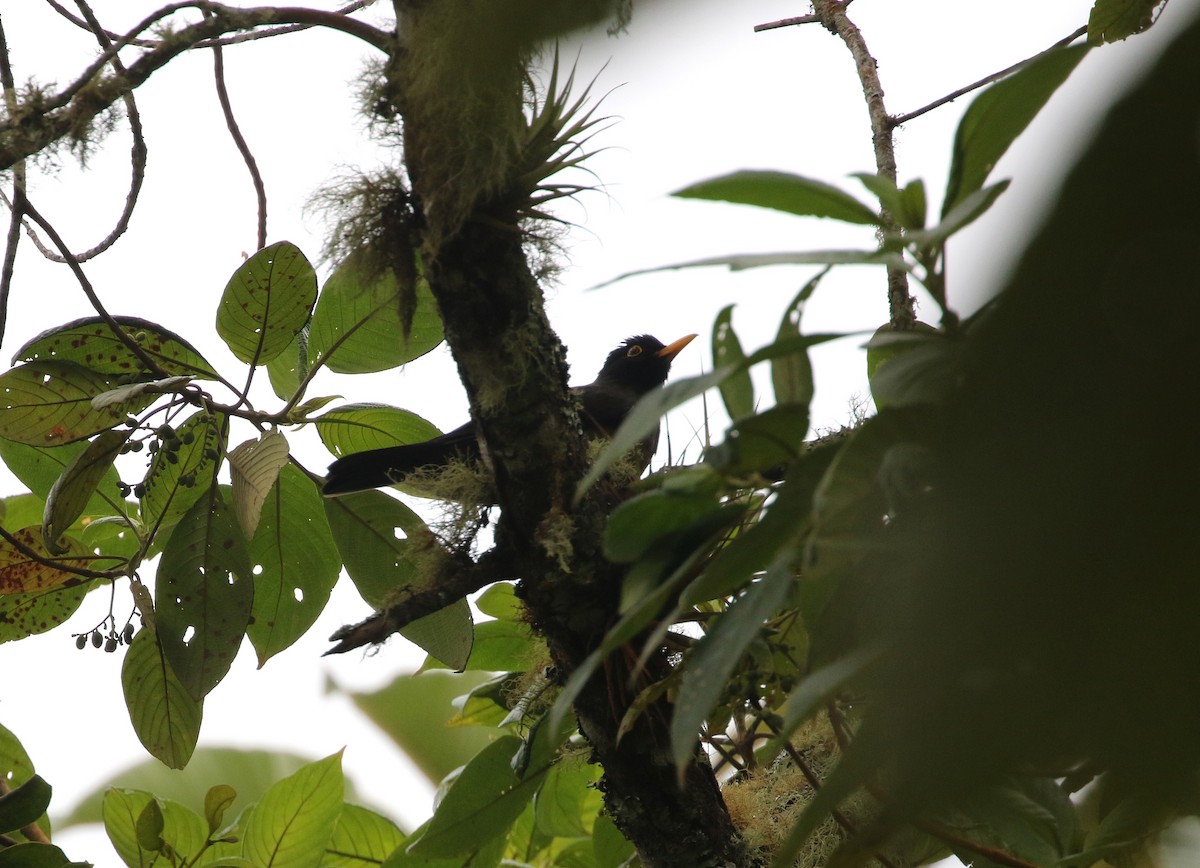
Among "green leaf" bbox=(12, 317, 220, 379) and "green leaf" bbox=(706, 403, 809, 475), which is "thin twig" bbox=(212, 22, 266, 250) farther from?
"green leaf" bbox=(706, 403, 809, 475)

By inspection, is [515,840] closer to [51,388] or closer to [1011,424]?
[51,388]

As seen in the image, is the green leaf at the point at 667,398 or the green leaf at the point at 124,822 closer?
the green leaf at the point at 667,398

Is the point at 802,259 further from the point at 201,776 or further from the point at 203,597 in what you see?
the point at 201,776

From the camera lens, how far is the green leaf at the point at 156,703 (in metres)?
2.94

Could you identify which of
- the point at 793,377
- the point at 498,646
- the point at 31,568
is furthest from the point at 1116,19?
the point at 31,568

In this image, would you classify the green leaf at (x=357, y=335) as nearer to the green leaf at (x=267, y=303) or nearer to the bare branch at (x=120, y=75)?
the green leaf at (x=267, y=303)

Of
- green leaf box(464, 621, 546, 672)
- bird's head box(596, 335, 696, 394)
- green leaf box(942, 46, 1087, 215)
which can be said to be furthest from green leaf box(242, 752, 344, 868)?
bird's head box(596, 335, 696, 394)

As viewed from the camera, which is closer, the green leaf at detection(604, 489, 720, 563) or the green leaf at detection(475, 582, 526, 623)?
the green leaf at detection(604, 489, 720, 563)

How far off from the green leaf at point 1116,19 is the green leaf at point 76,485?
281cm

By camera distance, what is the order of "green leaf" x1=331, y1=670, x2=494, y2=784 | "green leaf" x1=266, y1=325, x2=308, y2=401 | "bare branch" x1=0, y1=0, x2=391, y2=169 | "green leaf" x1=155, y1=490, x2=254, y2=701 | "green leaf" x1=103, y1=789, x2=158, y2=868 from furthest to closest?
"green leaf" x1=331, y1=670, x2=494, y2=784, "green leaf" x1=266, y1=325, x2=308, y2=401, "green leaf" x1=103, y1=789, x2=158, y2=868, "green leaf" x1=155, y1=490, x2=254, y2=701, "bare branch" x1=0, y1=0, x2=391, y2=169

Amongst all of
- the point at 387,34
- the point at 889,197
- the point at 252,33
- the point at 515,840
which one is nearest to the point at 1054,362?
the point at 889,197

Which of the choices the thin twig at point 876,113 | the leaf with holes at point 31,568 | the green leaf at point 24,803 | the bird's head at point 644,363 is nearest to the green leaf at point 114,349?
the leaf with holes at point 31,568

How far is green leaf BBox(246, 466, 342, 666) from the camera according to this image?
3.09 metres

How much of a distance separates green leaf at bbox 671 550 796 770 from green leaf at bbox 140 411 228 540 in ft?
6.29
